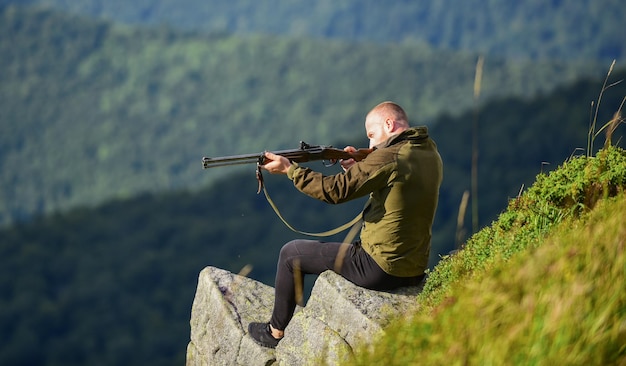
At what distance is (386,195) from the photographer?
662cm

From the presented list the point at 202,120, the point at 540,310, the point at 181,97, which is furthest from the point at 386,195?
the point at 181,97

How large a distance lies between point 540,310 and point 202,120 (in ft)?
373

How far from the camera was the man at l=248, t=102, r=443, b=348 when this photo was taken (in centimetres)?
652

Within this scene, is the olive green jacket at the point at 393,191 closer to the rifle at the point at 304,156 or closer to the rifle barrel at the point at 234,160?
the rifle barrel at the point at 234,160

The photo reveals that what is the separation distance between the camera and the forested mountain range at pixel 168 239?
8862 centimetres

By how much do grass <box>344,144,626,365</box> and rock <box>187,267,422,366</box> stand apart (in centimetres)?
46

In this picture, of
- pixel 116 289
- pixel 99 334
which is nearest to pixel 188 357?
pixel 99 334

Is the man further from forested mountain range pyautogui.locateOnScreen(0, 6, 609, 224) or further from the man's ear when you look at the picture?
forested mountain range pyautogui.locateOnScreen(0, 6, 609, 224)

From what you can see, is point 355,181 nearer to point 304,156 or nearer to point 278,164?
point 278,164

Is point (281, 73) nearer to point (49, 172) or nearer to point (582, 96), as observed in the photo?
point (49, 172)

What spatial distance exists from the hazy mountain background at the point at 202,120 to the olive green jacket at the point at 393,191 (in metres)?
72.2

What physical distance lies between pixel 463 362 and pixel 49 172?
11397 centimetres

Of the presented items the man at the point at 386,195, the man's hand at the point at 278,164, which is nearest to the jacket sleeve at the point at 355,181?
the man at the point at 386,195

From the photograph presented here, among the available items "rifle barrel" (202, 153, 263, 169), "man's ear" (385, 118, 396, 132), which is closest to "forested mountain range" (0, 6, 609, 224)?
"rifle barrel" (202, 153, 263, 169)
